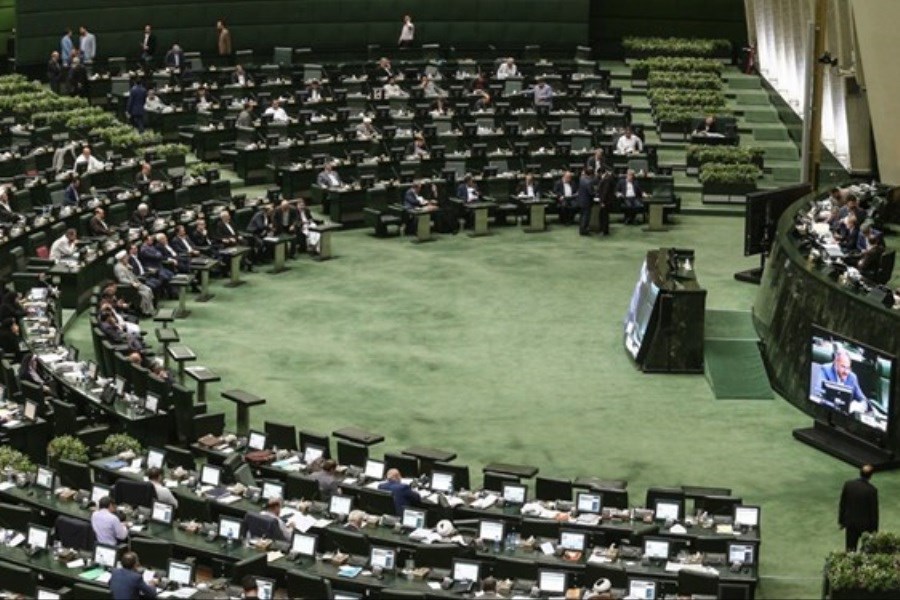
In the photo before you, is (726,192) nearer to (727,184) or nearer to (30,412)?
(727,184)

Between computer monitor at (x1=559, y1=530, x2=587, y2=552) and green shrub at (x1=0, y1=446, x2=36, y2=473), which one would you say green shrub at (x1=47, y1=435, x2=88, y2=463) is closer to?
green shrub at (x1=0, y1=446, x2=36, y2=473)

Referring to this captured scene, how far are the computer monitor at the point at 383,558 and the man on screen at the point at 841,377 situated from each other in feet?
27.3

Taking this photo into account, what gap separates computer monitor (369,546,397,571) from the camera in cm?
2153

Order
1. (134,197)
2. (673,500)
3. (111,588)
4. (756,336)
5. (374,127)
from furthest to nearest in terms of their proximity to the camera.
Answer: (374,127) < (134,197) < (756,336) < (673,500) < (111,588)

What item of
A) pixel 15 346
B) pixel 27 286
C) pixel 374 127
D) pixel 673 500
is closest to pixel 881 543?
pixel 673 500

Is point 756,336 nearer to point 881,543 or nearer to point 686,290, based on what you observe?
point 686,290

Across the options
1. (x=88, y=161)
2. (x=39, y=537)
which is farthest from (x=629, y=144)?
(x=39, y=537)

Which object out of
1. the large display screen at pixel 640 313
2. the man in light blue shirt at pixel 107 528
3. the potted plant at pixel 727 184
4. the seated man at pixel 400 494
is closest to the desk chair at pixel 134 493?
the man in light blue shirt at pixel 107 528

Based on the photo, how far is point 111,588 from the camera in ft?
66.4

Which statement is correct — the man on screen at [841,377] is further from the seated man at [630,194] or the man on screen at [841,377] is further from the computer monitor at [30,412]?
the seated man at [630,194]

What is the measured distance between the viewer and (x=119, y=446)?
2564 centimetres

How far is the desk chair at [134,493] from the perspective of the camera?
2345 centimetres

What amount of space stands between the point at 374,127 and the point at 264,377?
623 inches

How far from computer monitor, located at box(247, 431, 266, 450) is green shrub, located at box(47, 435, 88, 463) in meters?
2.14
